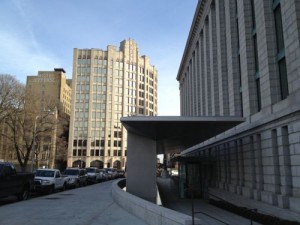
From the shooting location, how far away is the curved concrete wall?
8484 mm

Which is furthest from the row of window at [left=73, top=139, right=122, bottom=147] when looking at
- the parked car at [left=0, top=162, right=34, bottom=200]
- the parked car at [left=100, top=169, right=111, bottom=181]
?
the parked car at [left=0, top=162, right=34, bottom=200]

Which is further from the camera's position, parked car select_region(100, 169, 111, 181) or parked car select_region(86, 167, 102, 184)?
parked car select_region(100, 169, 111, 181)

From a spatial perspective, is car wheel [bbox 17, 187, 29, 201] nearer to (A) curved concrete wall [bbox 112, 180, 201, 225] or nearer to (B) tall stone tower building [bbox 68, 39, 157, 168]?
(A) curved concrete wall [bbox 112, 180, 201, 225]

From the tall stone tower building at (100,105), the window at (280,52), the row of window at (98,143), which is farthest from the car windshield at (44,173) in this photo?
the row of window at (98,143)

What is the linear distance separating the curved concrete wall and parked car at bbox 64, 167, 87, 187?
17.4 m

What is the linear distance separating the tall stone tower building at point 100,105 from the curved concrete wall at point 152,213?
99783mm

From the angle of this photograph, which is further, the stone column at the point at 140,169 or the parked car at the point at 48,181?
the parked car at the point at 48,181

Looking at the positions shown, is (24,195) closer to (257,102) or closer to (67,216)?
(67,216)

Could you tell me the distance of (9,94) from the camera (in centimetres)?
4566

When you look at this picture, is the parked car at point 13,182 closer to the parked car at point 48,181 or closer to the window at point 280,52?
the parked car at point 48,181

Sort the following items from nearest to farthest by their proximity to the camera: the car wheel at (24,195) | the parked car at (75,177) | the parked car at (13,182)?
the parked car at (13,182) < the car wheel at (24,195) < the parked car at (75,177)

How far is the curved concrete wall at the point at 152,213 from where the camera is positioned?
8.48 m

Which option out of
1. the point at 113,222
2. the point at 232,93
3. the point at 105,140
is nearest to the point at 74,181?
the point at 232,93

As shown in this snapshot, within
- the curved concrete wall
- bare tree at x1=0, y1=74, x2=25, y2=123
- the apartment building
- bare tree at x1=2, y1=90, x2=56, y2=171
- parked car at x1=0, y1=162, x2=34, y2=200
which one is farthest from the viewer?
bare tree at x1=2, y1=90, x2=56, y2=171
